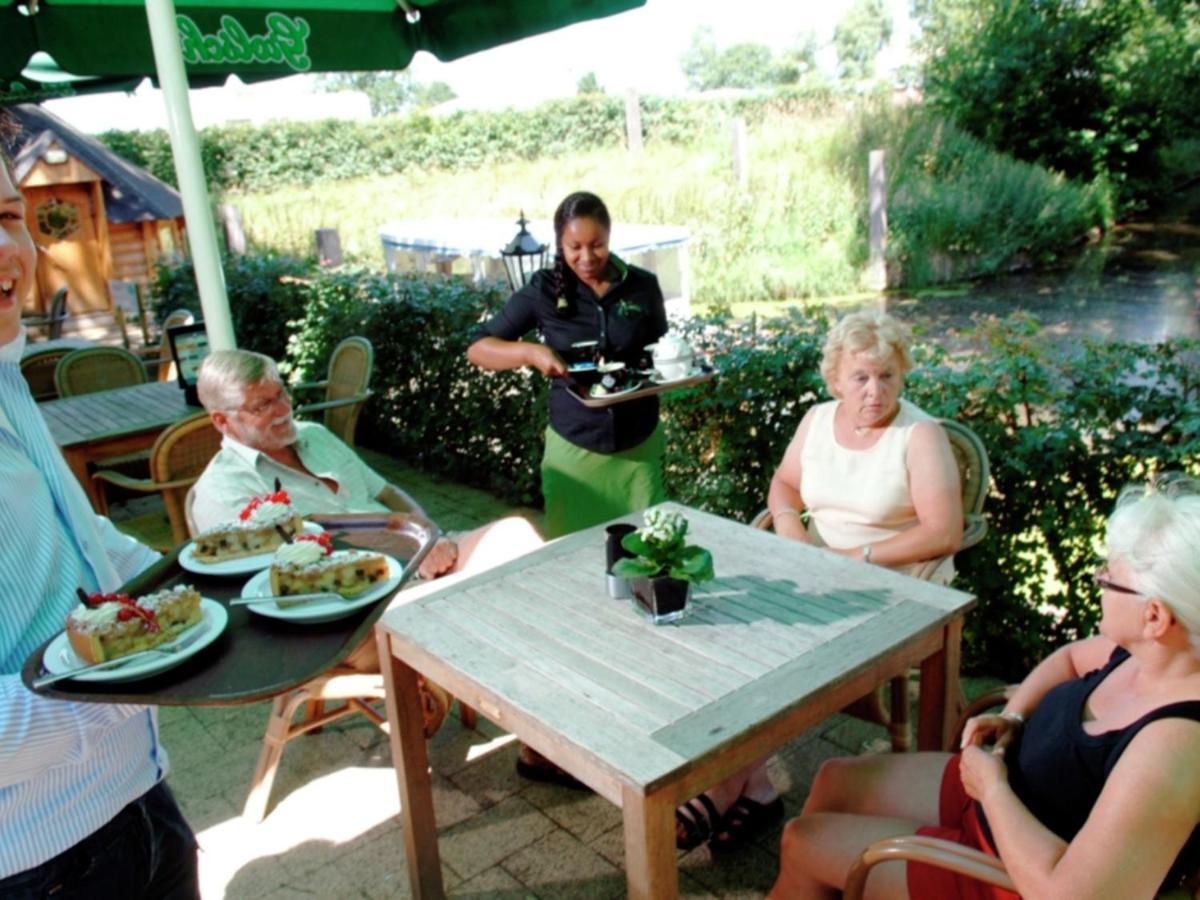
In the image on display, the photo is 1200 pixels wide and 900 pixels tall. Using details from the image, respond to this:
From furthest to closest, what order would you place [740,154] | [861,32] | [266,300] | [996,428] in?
[861,32], [740,154], [266,300], [996,428]

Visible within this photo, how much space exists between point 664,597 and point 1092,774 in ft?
2.61

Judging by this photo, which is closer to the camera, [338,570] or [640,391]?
[338,570]

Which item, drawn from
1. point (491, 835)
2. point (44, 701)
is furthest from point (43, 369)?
point (44, 701)

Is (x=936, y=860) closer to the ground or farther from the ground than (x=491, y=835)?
farther from the ground

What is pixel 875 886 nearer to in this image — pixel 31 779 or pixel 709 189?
pixel 31 779

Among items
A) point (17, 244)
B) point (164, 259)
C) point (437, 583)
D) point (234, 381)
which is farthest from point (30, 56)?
point (164, 259)

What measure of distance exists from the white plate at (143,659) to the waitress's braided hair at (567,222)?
1.79m

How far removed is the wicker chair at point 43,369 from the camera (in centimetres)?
559

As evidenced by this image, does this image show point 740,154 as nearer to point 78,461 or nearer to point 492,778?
point 78,461

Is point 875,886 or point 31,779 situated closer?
point 31,779

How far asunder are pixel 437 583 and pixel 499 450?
303cm

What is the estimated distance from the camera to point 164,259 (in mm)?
9039

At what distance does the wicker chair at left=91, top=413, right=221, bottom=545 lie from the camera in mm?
3414

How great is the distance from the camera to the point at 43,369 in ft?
18.6
